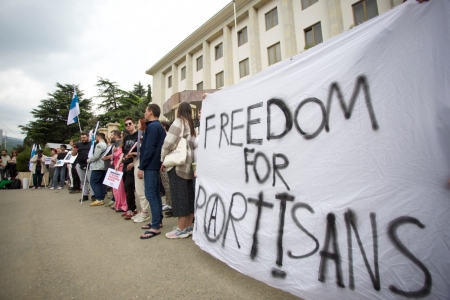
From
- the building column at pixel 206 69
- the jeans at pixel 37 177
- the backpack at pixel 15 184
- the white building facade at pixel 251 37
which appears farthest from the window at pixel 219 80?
the backpack at pixel 15 184

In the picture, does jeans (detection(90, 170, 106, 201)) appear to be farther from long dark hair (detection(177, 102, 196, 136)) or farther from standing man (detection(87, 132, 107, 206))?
long dark hair (detection(177, 102, 196, 136))

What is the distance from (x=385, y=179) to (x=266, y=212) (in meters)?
0.86

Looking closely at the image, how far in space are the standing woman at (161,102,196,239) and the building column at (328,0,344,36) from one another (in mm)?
12656

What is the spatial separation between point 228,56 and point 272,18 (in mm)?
4333

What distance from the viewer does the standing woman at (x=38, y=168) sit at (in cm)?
927

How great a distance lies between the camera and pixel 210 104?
251 cm

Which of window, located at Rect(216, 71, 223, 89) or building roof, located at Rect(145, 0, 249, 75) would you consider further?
window, located at Rect(216, 71, 223, 89)

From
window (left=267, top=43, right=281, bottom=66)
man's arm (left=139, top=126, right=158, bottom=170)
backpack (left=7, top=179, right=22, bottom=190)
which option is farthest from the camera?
window (left=267, top=43, right=281, bottom=66)

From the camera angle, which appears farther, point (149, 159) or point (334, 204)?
point (149, 159)

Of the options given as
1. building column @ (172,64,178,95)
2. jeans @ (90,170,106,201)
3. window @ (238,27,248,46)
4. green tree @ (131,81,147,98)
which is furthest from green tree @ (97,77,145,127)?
jeans @ (90,170,106,201)

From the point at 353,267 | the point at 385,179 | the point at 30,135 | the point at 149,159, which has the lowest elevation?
the point at 353,267

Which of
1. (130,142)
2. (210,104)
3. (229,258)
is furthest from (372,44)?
(130,142)

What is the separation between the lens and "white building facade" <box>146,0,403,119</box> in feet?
38.3

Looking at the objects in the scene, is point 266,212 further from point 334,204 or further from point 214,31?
point 214,31
